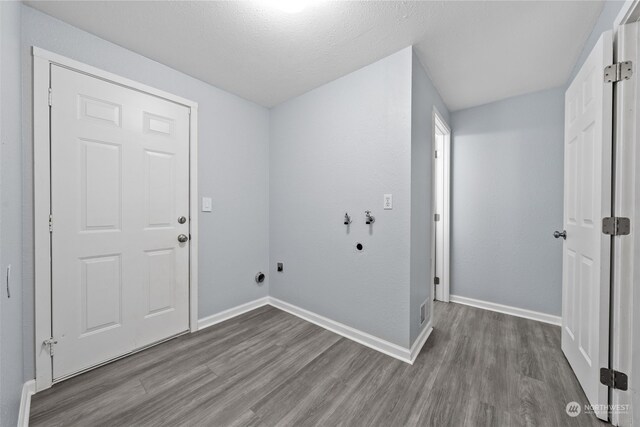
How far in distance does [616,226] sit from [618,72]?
30.6 inches

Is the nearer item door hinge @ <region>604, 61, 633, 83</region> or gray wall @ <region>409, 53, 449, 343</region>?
door hinge @ <region>604, 61, 633, 83</region>

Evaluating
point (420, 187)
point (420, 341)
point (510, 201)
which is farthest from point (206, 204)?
point (510, 201)

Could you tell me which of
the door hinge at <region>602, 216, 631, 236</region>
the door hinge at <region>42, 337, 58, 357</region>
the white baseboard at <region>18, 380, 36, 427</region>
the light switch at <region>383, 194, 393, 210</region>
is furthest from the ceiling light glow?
the white baseboard at <region>18, 380, 36, 427</region>

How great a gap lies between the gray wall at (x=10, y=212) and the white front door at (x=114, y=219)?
207 mm

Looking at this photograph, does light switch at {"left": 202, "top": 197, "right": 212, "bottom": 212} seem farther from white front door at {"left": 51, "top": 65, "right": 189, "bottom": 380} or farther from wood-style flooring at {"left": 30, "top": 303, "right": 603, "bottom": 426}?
wood-style flooring at {"left": 30, "top": 303, "right": 603, "bottom": 426}

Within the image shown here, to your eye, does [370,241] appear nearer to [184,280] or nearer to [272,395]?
[272,395]

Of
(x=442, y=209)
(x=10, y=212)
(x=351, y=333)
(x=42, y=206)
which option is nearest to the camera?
(x=10, y=212)

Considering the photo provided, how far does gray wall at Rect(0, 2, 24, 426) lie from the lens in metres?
0.99

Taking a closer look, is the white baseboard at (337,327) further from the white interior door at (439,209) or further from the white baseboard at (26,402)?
the white baseboard at (26,402)

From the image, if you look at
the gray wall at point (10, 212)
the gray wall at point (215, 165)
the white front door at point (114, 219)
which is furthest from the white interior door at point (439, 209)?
the gray wall at point (10, 212)

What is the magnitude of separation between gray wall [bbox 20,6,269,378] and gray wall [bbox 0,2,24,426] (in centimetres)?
10

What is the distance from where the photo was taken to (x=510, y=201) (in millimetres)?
2627

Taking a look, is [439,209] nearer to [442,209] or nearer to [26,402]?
[442,209]

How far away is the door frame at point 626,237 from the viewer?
45.5 inches
